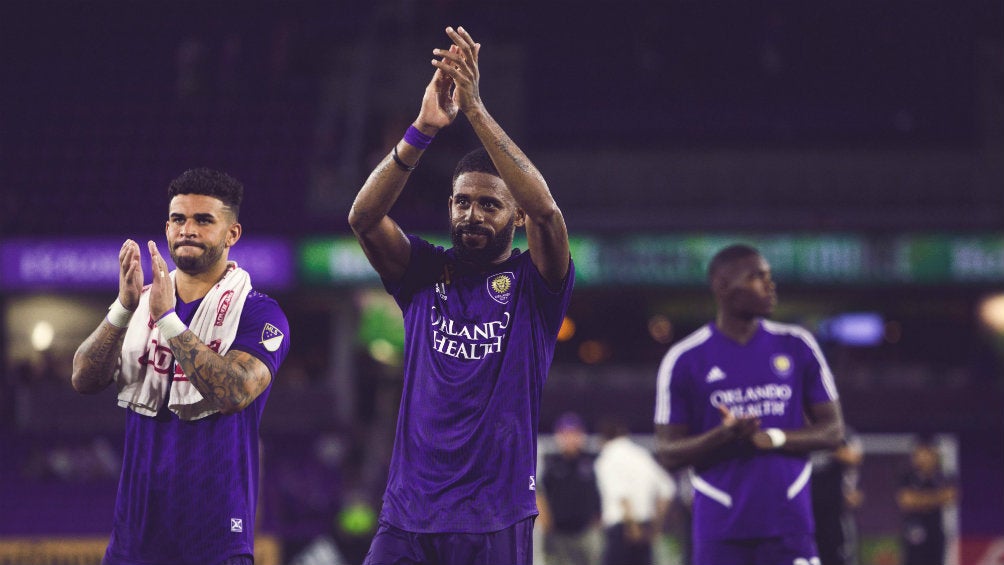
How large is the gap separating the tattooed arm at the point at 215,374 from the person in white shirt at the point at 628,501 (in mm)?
9728

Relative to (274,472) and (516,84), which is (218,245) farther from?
(516,84)

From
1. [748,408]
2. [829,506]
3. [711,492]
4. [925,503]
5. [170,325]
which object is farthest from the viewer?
[925,503]

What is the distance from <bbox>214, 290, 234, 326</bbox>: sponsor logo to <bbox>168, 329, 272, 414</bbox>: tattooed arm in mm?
226

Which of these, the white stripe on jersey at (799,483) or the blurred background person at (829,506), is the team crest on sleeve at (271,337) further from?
the blurred background person at (829,506)

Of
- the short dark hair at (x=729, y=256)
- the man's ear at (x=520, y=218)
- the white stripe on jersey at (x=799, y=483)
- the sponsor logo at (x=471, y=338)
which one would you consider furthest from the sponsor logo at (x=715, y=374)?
the sponsor logo at (x=471, y=338)

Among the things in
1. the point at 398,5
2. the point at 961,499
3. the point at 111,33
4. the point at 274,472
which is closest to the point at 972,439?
the point at 961,499

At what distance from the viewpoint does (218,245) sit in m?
4.98

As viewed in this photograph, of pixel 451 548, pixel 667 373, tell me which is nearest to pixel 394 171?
pixel 451 548

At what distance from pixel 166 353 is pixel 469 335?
1.19 metres

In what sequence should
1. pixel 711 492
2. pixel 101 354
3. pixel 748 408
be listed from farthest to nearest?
pixel 748 408 → pixel 711 492 → pixel 101 354

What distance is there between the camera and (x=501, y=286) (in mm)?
4984

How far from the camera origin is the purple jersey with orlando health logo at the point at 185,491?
15.3 ft

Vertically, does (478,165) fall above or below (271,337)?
above

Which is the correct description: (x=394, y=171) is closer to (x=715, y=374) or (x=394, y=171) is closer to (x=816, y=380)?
(x=715, y=374)
